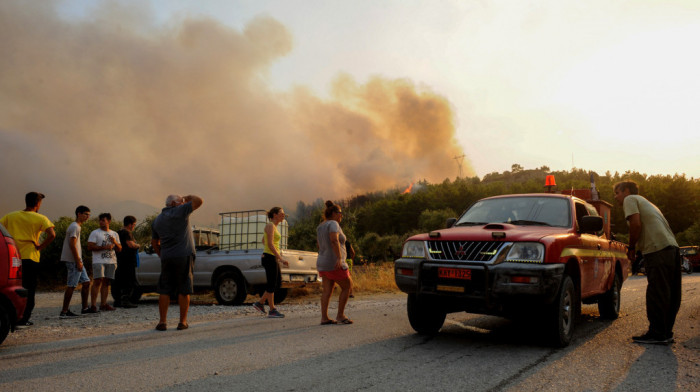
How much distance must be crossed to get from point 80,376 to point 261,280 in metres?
7.08

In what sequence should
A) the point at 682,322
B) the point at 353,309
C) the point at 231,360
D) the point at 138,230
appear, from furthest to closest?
the point at 138,230 → the point at 353,309 → the point at 682,322 → the point at 231,360

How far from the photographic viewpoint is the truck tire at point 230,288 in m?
11.9

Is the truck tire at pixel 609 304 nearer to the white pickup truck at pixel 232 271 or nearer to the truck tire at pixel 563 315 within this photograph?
the truck tire at pixel 563 315

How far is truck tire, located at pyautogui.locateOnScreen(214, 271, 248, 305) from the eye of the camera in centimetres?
1192

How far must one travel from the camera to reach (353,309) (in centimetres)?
1038

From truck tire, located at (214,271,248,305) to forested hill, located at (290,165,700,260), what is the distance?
2193 centimetres

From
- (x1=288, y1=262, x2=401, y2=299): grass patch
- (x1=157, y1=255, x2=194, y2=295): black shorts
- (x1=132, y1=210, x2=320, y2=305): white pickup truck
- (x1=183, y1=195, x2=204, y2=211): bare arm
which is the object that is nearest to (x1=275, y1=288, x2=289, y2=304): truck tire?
(x1=132, y1=210, x2=320, y2=305): white pickup truck

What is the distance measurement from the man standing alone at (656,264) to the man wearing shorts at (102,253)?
911 cm

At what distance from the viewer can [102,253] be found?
10.3 meters

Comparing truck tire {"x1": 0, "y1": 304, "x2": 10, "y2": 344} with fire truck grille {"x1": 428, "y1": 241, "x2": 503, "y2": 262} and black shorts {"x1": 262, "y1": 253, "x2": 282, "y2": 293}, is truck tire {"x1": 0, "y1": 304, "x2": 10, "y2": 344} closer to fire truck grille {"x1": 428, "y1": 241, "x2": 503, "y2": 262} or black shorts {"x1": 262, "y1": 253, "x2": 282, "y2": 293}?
black shorts {"x1": 262, "y1": 253, "x2": 282, "y2": 293}

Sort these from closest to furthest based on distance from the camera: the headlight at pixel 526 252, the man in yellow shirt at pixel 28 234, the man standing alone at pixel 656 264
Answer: the headlight at pixel 526 252 < the man standing alone at pixel 656 264 < the man in yellow shirt at pixel 28 234

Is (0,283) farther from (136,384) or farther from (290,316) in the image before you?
(290,316)

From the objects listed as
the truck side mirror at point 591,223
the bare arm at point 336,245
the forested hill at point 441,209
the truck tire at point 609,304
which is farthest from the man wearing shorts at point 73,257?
the forested hill at point 441,209

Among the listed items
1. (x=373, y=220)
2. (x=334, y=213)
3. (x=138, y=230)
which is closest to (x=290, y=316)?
(x=334, y=213)
